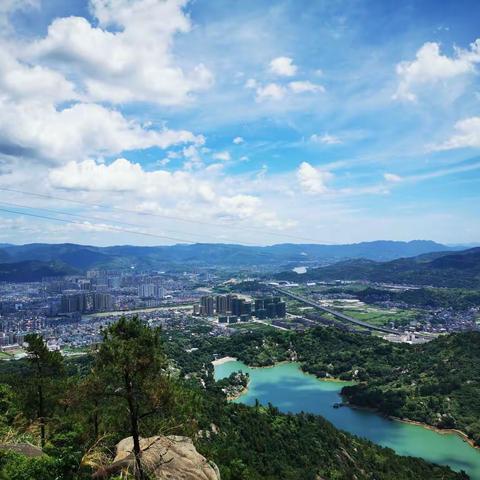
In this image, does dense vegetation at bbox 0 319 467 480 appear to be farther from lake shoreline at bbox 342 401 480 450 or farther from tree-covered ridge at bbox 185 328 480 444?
tree-covered ridge at bbox 185 328 480 444

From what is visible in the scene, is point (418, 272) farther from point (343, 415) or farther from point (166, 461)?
point (166, 461)

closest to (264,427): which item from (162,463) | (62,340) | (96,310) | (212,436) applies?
(212,436)

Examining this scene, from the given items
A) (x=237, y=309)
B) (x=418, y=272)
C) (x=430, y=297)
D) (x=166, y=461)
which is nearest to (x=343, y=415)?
(x=166, y=461)

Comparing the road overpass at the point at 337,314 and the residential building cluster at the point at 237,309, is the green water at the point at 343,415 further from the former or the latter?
the residential building cluster at the point at 237,309

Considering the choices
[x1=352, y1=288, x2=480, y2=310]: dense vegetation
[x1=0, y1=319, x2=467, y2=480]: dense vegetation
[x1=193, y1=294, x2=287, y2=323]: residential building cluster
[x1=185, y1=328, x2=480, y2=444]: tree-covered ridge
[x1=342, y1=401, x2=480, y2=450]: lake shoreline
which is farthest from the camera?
[x1=352, y1=288, x2=480, y2=310]: dense vegetation

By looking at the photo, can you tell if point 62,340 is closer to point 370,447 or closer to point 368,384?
point 368,384

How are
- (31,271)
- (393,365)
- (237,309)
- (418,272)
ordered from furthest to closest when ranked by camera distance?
(31,271) → (418,272) → (237,309) → (393,365)

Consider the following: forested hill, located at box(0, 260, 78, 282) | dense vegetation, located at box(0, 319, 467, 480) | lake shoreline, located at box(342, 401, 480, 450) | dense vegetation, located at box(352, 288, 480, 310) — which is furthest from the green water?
forested hill, located at box(0, 260, 78, 282)
